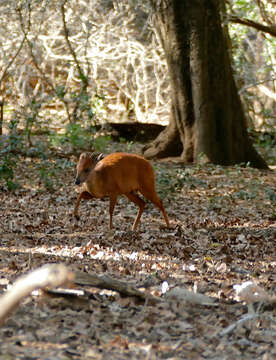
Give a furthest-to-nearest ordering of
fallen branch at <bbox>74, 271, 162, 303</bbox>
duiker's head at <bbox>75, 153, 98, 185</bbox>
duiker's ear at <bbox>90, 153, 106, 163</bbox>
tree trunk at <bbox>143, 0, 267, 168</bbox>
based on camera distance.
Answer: tree trunk at <bbox>143, 0, 267, 168</bbox> → duiker's ear at <bbox>90, 153, 106, 163</bbox> → duiker's head at <bbox>75, 153, 98, 185</bbox> → fallen branch at <bbox>74, 271, 162, 303</bbox>

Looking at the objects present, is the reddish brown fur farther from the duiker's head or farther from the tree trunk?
the tree trunk

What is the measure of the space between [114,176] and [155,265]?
1.95m

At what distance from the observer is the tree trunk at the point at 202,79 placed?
40.0 ft

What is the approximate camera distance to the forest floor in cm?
367

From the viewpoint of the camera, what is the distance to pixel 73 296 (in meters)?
4.27

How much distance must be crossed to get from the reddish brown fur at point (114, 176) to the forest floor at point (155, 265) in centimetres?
52

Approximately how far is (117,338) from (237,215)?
18.4ft

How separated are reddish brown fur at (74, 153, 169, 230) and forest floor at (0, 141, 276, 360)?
0.52 meters

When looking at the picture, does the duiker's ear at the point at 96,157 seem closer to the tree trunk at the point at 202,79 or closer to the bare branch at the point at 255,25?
the tree trunk at the point at 202,79

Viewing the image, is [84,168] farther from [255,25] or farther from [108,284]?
[255,25]

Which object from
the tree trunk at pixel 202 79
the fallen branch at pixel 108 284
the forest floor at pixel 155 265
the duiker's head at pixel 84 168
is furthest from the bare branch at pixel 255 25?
the fallen branch at pixel 108 284

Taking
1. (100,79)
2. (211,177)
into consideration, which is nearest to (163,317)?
(211,177)

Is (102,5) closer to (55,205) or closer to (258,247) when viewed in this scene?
(55,205)

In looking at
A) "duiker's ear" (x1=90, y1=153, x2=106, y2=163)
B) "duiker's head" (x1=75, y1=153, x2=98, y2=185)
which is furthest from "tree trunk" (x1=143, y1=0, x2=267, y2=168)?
"duiker's head" (x1=75, y1=153, x2=98, y2=185)
